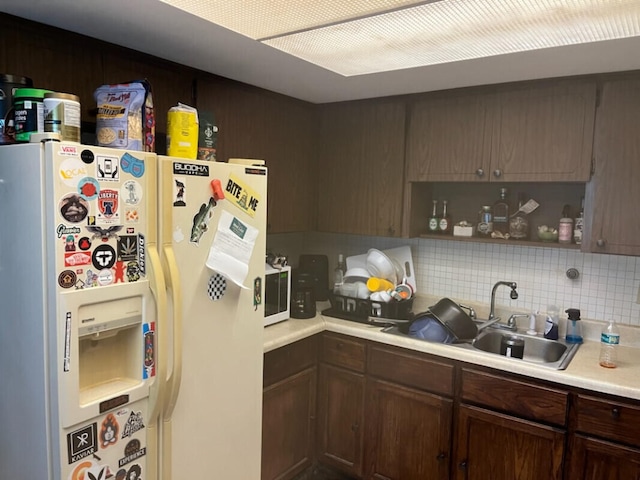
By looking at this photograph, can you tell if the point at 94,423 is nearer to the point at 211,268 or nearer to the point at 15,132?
the point at 211,268

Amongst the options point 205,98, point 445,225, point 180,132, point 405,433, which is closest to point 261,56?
point 205,98

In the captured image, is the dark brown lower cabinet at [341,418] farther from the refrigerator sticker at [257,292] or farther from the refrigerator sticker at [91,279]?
the refrigerator sticker at [91,279]

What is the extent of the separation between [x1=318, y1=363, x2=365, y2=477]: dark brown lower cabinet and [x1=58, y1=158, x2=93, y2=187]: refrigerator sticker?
1781 millimetres

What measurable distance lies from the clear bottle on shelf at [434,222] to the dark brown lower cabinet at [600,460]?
1.28 metres

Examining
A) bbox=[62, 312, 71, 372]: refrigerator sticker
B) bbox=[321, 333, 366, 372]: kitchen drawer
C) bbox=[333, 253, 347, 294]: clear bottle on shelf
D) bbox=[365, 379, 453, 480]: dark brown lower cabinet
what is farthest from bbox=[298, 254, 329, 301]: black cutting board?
bbox=[62, 312, 71, 372]: refrigerator sticker

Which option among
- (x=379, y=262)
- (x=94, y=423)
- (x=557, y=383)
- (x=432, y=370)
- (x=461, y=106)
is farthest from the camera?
(x=379, y=262)

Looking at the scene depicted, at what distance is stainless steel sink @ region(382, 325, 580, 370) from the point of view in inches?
94.3

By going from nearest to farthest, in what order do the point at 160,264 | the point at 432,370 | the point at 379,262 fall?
the point at 160,264
the point at 432,370
the point at 379,262

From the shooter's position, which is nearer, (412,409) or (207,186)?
(207,186)

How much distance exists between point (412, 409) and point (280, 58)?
1788 mm

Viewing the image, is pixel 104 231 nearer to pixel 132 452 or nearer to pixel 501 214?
pixel 132 452

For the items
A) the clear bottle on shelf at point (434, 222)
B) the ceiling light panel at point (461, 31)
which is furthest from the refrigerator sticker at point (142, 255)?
the clear bottle on shelf at point (434, 222)

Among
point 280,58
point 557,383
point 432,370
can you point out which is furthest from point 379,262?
point 280,58

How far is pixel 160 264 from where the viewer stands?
5.11 ft
